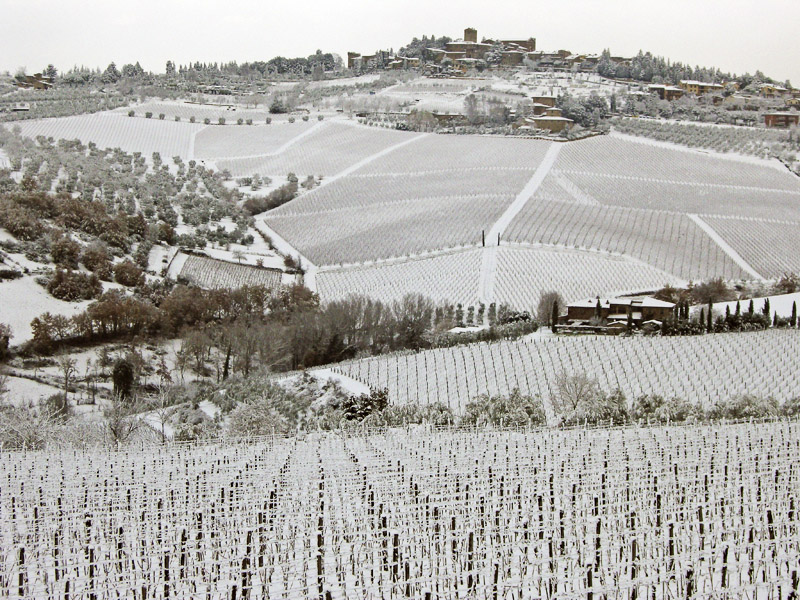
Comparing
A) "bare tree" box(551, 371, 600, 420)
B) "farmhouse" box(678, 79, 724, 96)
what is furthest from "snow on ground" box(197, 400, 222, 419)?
"farmhouse" box(678, 79, 724, 96)

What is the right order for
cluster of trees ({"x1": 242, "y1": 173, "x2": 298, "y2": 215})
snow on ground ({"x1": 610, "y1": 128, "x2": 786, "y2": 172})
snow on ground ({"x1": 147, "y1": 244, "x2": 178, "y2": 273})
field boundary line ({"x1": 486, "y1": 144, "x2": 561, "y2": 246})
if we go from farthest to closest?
1. snow on ground ({"x1": 610, "y1": 128, "x2": 786, "y2": 172})
2. cluster of trees ({"x1": 242, "y1": 173, "x2": 298, "y2": 215})
3. field boundary line ({"x1": 486, "y1": 144, "x2": 561, "y2": 246})
4. snow on ground ({"x1": 147, "y1": 244, "x2": 178, "y2": 273})

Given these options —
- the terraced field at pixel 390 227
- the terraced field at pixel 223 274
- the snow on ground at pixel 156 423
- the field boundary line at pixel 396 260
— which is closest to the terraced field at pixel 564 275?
the field boundary line at pixel 396 260

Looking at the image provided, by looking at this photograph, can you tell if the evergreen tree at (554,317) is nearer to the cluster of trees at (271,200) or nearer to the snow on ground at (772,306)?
the snow on ground at (772,306)

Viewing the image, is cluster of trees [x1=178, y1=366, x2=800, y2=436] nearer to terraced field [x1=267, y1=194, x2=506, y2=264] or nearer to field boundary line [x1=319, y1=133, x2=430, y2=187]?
terraced field [x1=267, y1=194, x2=506, y2=264]

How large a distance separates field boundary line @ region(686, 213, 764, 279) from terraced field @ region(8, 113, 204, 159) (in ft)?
147

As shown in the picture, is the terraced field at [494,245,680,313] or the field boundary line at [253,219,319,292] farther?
the field boundary line at [253,219,319,292]

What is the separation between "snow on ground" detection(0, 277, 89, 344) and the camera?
160 feet

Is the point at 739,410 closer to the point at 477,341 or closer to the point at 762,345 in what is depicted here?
the point at 762,345

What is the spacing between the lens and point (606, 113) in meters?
120

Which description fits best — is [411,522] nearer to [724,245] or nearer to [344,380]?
[344,380]

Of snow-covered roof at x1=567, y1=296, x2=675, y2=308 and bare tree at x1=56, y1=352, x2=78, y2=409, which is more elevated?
snow-covered roof at x1=567, y1=296, x2=675, y2=308

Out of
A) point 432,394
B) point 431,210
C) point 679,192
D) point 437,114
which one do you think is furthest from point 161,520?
point 437,114

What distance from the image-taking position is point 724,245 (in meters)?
69.5

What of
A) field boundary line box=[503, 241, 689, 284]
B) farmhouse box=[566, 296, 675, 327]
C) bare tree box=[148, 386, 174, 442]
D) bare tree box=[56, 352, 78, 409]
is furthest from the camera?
field boundary line box=[503, 241, 689, 284]
